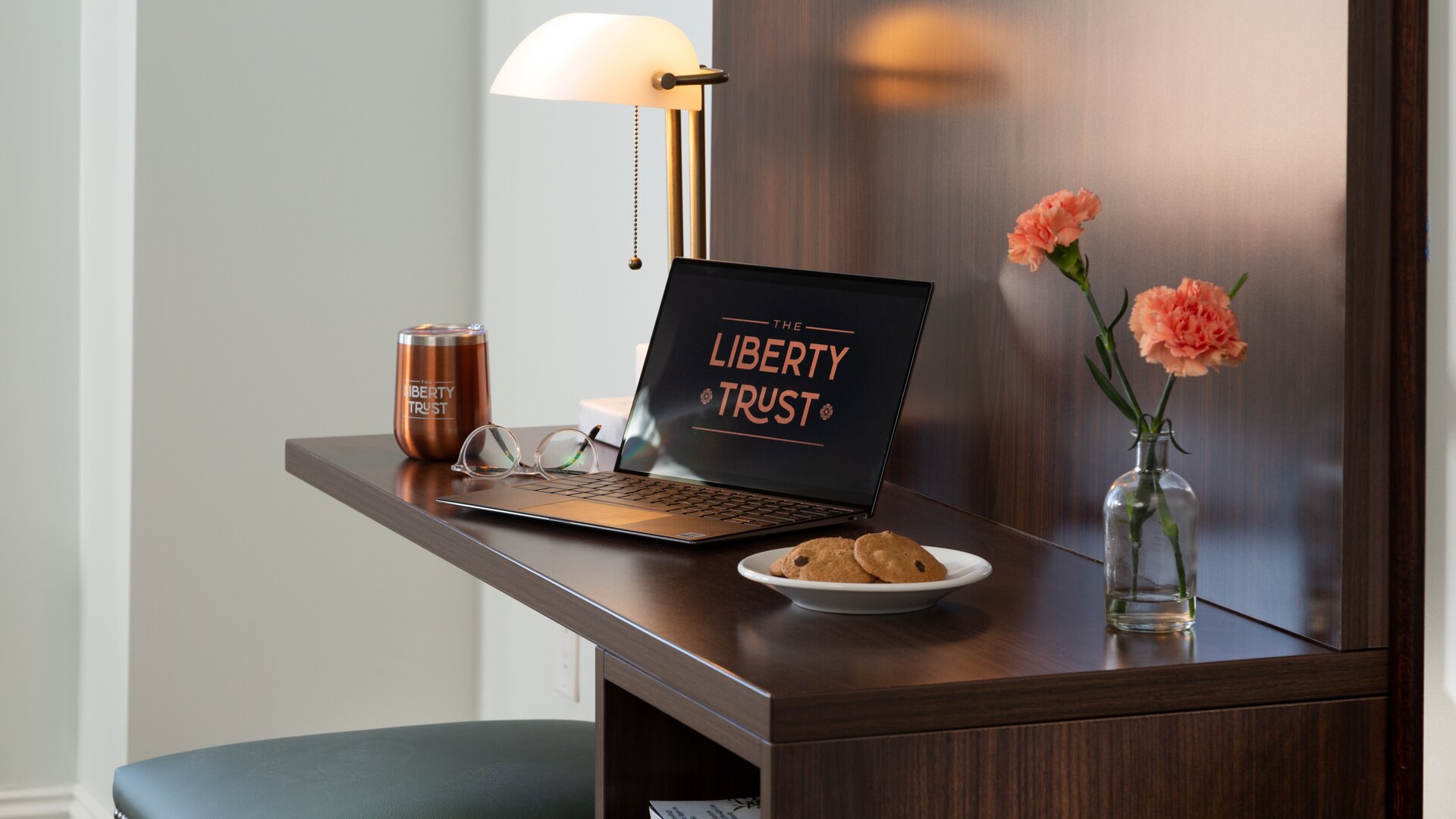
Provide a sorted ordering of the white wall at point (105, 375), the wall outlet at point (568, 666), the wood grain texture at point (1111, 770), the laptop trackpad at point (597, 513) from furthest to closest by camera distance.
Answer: the white wall at point (105, 375) → the wall outlet at point (568, 666) → the laptop trackpad at point (597, 513) → the wood grain texture at point (1111, 770)

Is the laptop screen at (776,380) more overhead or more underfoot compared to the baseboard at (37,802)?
more overhead

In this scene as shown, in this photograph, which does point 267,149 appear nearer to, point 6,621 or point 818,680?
point 6,621

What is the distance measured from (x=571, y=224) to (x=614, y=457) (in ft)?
2.90

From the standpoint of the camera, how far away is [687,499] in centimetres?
106

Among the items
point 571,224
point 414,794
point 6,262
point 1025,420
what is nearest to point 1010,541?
point 1025,420

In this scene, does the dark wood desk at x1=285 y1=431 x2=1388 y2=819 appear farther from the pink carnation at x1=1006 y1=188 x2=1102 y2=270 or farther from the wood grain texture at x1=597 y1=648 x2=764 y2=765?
the pink carnation at x1=1006 y1=188 x2=1102 y2=270

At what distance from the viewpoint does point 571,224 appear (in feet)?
6.92

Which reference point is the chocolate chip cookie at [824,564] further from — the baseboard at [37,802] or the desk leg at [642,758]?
the baseboard at [37,802]

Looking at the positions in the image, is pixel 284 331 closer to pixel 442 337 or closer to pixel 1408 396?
pixel 442 337

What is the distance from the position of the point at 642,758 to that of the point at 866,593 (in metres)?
0.20

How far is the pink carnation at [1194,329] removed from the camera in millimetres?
712

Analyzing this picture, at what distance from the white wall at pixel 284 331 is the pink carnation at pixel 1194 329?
1941 millimetres

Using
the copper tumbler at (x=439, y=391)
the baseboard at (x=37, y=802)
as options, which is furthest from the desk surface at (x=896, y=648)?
the baseboard at (x=37, y=802)

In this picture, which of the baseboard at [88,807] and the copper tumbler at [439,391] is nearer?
the copper tumbler at [439,391]
